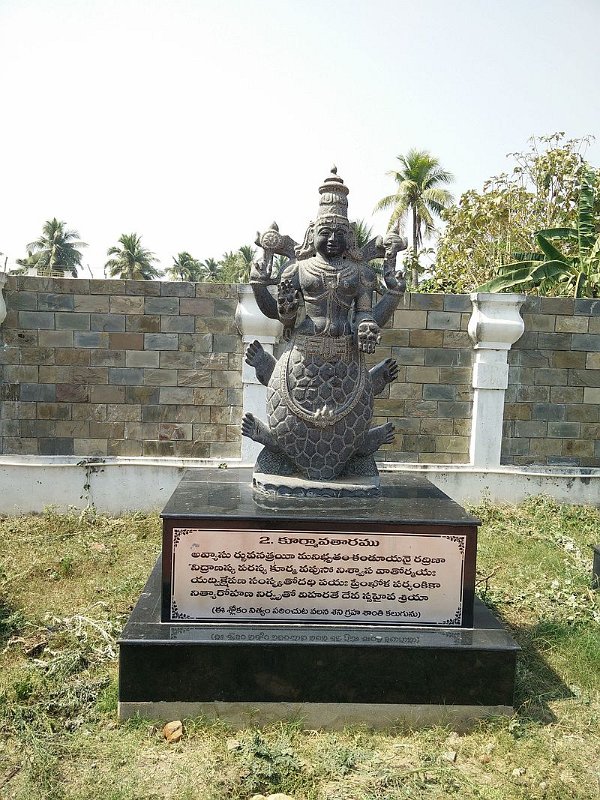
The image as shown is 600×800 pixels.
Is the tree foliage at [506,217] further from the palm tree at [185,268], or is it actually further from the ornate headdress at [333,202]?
the palm tree at [185,268]

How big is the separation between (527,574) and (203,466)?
10.8 ft

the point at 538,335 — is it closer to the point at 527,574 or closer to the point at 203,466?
the point at 527,574

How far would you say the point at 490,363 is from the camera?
23.4 feet

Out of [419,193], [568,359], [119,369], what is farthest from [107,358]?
[419,193]

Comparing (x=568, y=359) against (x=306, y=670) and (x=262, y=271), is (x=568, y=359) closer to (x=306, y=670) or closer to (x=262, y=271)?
(x=262, y=271)

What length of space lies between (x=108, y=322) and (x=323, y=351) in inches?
144

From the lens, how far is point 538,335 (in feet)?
23.8

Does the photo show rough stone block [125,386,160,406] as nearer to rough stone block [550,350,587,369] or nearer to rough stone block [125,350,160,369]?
rough stone block [125,350,160,369]

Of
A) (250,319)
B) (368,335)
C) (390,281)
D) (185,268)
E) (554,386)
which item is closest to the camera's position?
(368,335)

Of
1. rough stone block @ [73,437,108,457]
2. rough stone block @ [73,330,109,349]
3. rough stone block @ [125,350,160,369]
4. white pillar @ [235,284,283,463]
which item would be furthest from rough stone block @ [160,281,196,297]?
rough stone block @ [73,437,108,457]

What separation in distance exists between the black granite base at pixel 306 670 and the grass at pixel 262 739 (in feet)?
0.43

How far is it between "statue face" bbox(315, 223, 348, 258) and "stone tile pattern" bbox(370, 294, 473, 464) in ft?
10.5

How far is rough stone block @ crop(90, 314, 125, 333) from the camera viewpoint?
694cm

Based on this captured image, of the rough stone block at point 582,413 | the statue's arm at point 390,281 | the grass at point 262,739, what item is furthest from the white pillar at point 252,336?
the rough stone block at point 582,413
